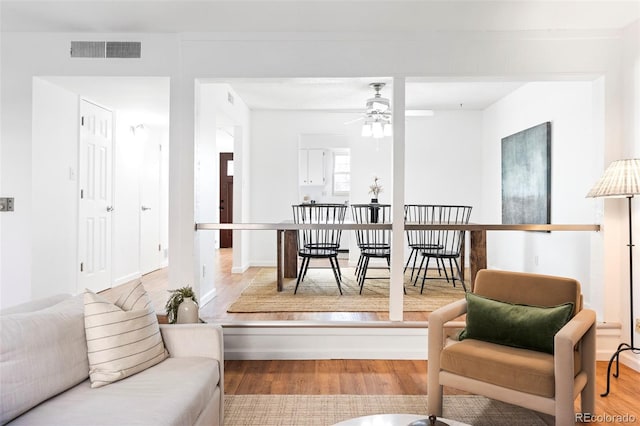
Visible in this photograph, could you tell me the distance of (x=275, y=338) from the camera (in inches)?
115

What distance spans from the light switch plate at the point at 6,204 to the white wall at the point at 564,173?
15.0 ft

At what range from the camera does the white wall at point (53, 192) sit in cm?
→ 309

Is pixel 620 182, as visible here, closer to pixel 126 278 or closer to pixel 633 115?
pixel 633 115

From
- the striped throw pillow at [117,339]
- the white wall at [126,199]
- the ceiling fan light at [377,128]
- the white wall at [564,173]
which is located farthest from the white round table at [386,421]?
the white wall at [126,199]

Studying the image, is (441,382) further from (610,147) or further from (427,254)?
(427,254)

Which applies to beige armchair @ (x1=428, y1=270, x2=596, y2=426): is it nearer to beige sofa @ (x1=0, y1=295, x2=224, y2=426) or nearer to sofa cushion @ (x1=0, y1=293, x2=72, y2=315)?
beige sofa @ (x1=0, y1=295, x2=224, y2=426)

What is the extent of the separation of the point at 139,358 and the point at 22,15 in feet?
8.68

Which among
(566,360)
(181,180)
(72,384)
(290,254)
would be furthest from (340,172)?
(72,384)

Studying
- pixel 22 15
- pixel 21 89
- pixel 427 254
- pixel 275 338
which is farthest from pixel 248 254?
pixel 22 15

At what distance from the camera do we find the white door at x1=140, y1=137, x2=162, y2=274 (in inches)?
218

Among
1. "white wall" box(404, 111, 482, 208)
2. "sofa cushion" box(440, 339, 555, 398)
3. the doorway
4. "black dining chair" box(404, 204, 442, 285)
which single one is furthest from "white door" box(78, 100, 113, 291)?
the doorway

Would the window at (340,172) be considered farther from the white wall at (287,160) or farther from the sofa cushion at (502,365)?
the sofa cushion at (502,365)

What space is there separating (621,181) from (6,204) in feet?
14.4

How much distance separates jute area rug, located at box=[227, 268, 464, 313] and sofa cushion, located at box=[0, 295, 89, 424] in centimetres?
207
